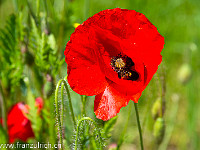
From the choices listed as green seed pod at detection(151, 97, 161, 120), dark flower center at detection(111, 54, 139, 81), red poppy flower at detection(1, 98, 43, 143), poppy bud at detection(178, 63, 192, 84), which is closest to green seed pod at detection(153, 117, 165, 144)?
green seed pod at detection(151, 97, 161, 120)

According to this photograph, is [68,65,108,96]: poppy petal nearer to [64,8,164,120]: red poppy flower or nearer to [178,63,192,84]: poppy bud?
[64,8,164,120]: red poppy flower

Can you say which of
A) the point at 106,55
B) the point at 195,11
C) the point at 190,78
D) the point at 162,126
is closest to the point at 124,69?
the point at 106,55

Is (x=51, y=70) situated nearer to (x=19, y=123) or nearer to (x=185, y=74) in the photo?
(x=19, y=123)

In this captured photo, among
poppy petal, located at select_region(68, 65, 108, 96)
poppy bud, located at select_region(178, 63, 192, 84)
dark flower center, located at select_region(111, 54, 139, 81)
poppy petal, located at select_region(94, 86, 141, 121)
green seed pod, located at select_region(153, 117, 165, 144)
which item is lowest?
green seed pod, located at select_region(153, 117, 165, 144)

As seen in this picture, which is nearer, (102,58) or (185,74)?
(102,58)

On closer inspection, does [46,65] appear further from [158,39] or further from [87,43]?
[158,39]

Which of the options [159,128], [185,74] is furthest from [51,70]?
[185,74]
